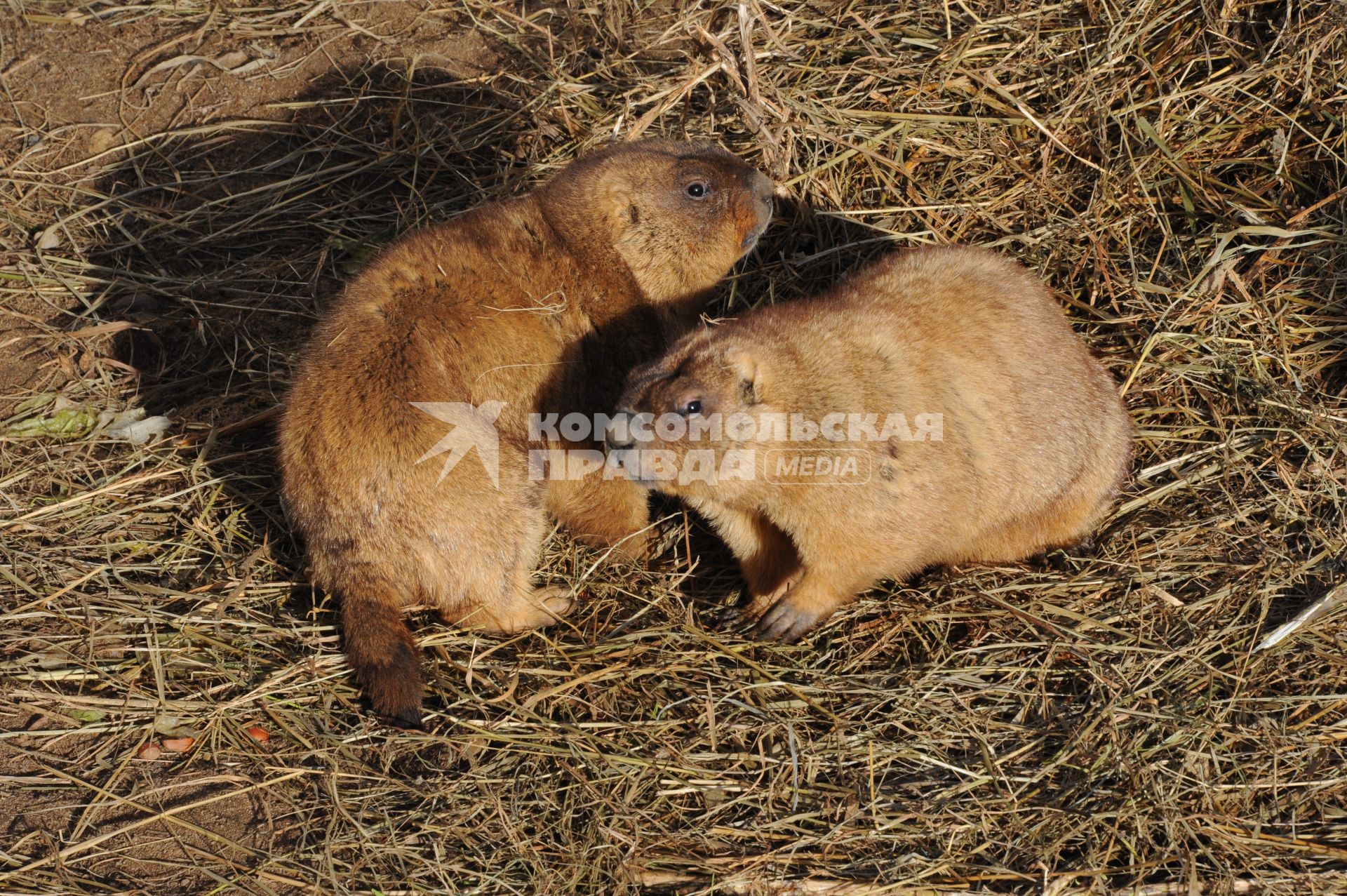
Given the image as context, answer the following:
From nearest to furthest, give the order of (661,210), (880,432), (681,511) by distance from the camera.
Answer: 1. (880,432)
2. (661,210)
3. (681,511)

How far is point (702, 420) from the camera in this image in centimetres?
421

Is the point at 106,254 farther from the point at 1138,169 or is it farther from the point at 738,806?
the point at 1138,169

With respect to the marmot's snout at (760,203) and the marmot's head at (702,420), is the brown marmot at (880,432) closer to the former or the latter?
the marmot's head at (702,420)

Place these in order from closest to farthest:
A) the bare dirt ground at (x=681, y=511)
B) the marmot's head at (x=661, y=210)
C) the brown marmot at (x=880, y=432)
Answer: the bare dirt ground at (x=681, y=511) < the brown marmot at (x=880, y=432) < the marmot's head at (x=661, y=210)

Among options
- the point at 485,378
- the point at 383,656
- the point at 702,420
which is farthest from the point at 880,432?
the point at 383,656

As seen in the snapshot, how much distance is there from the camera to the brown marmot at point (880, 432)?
432cm

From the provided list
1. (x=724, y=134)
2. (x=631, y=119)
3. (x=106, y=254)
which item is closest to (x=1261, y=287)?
(x=724, y=134)

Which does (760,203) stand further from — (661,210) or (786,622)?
(786,622)

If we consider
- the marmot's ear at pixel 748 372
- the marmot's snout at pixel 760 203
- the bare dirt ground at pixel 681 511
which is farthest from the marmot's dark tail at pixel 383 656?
the marmot's snout at pixel 760 203

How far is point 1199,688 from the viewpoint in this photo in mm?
4359

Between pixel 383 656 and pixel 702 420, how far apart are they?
156 centimetres

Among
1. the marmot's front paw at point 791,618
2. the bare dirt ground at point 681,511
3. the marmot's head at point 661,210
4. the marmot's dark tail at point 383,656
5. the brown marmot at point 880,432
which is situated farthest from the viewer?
the marmot's head at point 661,210

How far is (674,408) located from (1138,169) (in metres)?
3.24

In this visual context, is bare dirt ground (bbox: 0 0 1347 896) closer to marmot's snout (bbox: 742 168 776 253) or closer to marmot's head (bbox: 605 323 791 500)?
marmot's snout (bbox: 742 168 776 253)
